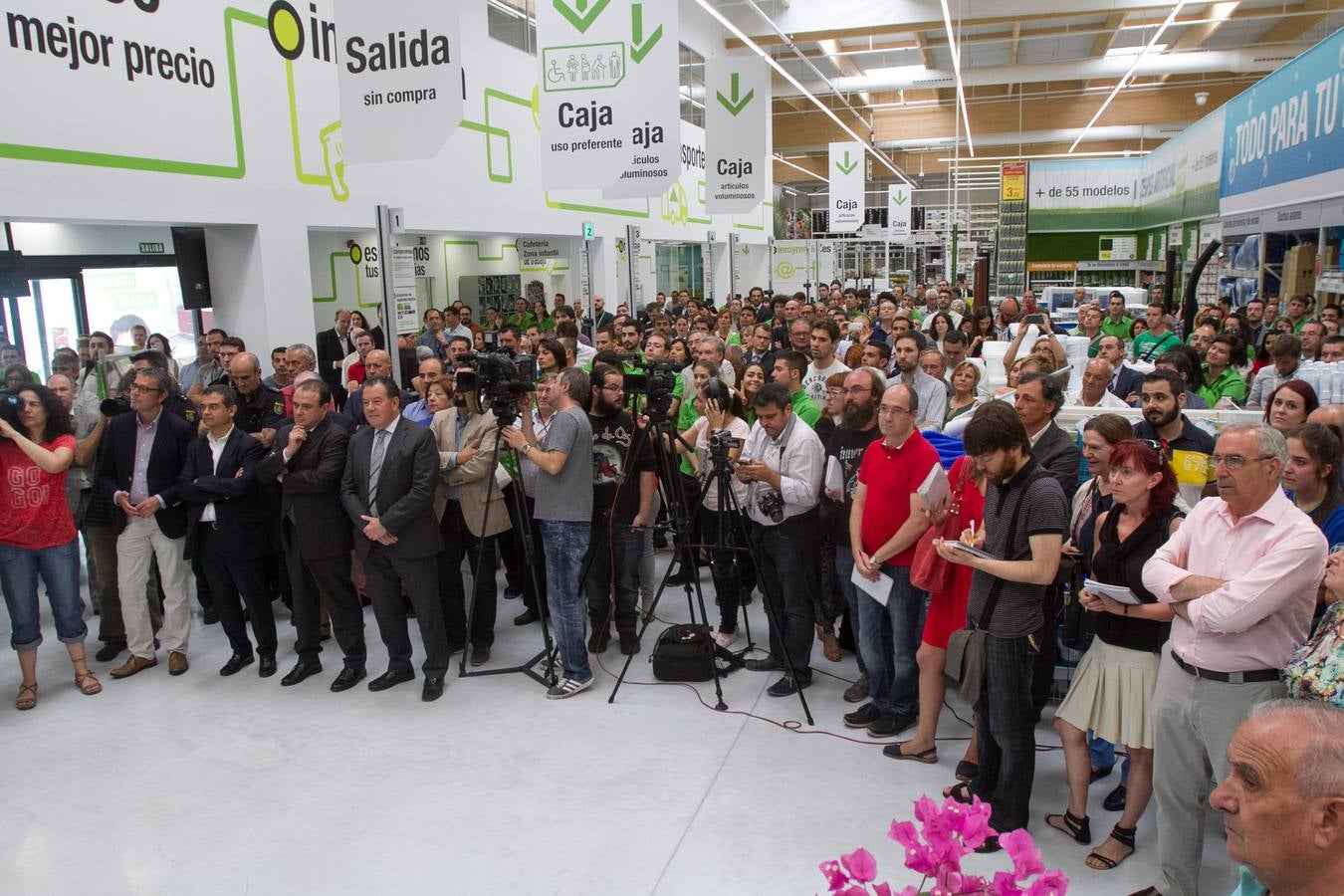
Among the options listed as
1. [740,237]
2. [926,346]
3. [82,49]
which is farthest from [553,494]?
[740,237]

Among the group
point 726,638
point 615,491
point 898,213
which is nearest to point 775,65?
point 898,213

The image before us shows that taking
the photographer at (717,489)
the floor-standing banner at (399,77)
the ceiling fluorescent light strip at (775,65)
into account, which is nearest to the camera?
the photographer at (717,489)

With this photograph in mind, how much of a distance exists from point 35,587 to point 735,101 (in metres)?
7.44

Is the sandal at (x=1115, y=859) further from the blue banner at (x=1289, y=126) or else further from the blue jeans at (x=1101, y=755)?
the blue banner at (x=1289, y=126)

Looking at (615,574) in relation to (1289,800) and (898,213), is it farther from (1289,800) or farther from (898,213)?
(898,213)

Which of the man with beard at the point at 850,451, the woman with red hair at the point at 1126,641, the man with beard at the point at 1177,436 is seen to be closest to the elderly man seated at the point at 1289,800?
the woman with red hair at the point at 1126,641

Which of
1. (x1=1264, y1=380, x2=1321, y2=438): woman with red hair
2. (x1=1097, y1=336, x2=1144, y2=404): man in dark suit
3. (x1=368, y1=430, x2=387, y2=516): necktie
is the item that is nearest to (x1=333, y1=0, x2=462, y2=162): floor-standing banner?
(x1=368, y1=430, x2=387, y2=516): necktie

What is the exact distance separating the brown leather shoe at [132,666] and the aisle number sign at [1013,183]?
20751 mm

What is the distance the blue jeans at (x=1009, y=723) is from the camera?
318cm

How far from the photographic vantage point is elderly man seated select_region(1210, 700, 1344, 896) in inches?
51.1

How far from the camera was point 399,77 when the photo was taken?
18.7 feet

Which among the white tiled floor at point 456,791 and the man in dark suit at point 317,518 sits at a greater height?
the man in dark suit at point 317,518

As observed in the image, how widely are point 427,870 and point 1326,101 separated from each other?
10.2 m

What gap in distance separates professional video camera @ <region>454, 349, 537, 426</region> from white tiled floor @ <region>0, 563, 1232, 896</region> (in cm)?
143
